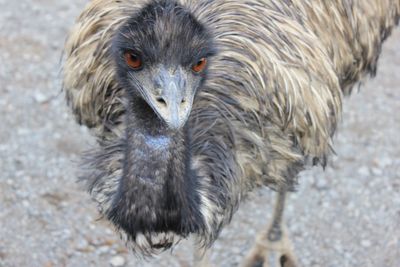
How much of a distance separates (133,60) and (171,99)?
0.65 feet

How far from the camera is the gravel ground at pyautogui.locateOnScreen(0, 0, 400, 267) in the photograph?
3719 mm

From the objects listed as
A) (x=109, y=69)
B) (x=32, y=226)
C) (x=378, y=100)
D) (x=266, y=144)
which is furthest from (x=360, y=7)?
(x=32, y=226)

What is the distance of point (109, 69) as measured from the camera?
2805 mm

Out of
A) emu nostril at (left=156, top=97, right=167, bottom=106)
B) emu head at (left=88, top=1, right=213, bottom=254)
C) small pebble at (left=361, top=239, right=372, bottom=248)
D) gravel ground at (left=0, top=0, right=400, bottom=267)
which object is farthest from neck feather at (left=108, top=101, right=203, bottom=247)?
small pebble at (left=361, top=239, right=372, bottom=248)

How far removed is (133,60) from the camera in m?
2.29

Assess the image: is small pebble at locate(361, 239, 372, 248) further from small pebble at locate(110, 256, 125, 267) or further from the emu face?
the emu face

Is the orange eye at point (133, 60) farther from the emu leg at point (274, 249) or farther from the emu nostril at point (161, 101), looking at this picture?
the emu leg at point (274, 249)

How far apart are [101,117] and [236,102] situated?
1.83ft

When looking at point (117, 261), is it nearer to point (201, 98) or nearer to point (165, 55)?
point (201, 98)

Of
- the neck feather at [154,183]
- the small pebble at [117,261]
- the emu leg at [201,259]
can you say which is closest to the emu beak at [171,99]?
the neck feather at [154,183]

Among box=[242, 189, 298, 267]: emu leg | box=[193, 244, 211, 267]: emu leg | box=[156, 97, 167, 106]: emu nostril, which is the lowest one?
box=[242, 189, 298, 267]: emu leg

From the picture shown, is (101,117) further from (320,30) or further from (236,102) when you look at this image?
(320,30)

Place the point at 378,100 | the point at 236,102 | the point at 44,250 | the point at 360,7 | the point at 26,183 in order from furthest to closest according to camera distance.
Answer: the point at 378,100 → the point at 26,183 → the point at 44,250 → the point at 360,7 → the point at 236,102

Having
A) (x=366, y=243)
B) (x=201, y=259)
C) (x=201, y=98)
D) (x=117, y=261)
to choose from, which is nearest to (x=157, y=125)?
(x=201, y=98)
